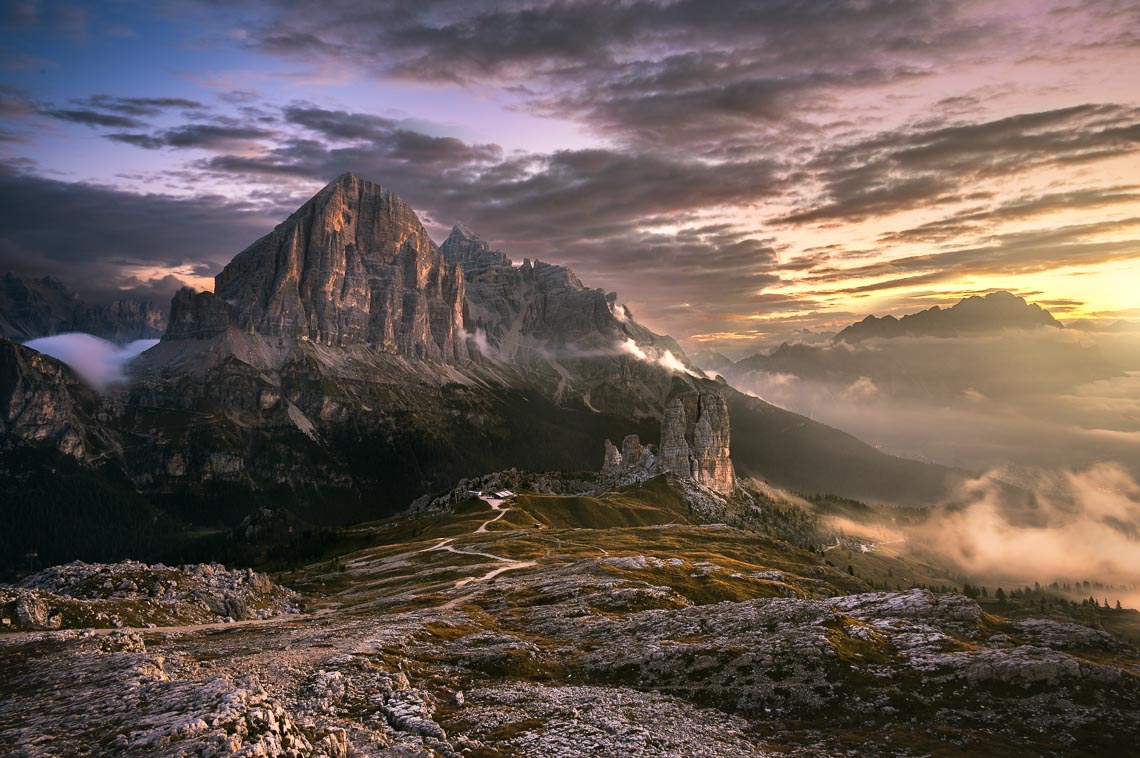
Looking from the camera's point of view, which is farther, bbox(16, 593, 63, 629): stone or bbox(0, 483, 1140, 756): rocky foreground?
bbox(16, 593, 63, 629): stone

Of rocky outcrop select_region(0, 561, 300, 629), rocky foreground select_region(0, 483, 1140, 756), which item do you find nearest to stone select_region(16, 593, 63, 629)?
rocky outcrop select_region(0, 561, 300, 629)

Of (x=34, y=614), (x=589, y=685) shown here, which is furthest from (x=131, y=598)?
(x=589, y=685)

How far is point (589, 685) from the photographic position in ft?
209

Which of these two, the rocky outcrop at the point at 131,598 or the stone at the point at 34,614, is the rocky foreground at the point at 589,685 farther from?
the stone at the point at 34,614

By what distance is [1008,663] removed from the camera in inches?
2306

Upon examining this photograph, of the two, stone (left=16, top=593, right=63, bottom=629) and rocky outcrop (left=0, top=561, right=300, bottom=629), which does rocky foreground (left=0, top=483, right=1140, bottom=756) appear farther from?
stone (left=16, top=593, right=63, bottom=629)

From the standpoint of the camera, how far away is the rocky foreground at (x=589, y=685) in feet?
134

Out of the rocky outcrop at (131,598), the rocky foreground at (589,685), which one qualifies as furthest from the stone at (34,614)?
the rocky foreground at (589,685)

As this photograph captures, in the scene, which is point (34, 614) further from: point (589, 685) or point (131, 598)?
point (589, 685)

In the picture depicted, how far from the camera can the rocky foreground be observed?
4072cm

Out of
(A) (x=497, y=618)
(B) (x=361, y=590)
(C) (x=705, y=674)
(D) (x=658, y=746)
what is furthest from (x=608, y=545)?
(D) (x=658, y=746)

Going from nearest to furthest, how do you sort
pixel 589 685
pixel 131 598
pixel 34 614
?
pixel 589 685 → pixel 34 614 → pixel 131 598

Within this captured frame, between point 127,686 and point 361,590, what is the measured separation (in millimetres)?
105265

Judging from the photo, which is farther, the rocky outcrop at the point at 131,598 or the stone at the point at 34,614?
the rocky outcrop at the point at 131,598
